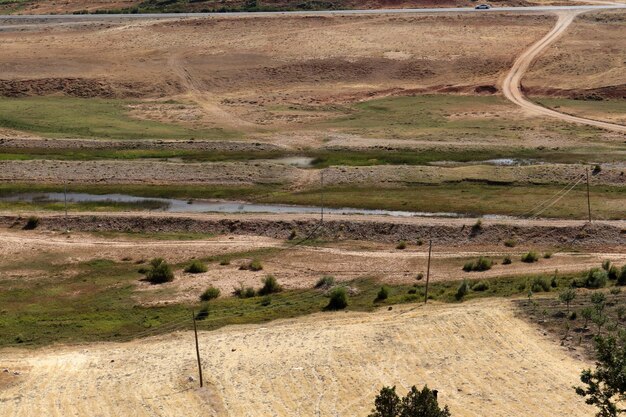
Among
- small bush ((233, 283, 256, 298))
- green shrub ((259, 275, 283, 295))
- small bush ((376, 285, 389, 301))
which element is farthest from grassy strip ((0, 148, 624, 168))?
small bush ((376, 285, 389, 301))

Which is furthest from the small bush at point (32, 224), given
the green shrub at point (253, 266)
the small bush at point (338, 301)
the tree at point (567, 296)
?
the tree at point (567, 296)

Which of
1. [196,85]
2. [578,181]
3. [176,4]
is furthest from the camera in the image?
[176,4]

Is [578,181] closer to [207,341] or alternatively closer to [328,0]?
[207,341]

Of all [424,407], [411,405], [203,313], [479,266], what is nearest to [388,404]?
[411,405]

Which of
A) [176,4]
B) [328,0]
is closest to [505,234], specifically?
[328,0]

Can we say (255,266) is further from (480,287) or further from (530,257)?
(530,257)

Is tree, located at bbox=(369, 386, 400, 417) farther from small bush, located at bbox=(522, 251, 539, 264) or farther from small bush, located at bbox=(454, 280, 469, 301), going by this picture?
small bush, located at bbox=(522, 251, 539, 264)

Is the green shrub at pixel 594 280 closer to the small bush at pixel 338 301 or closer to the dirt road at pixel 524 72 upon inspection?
the small bush at pixel 338 301
